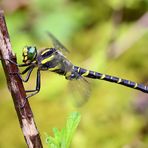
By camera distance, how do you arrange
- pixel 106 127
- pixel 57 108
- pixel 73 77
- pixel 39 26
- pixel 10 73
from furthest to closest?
1. pixel 39 26
2. pixel 57 108
3. pixel 106 127
4. pixel 73 77
5. pixel 10 73

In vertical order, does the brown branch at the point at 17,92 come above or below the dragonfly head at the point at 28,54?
above

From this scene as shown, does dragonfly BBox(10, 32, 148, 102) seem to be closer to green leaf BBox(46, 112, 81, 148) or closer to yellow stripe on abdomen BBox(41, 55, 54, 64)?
yellow stripe on abdomen BBox(41, 55, 54, 64)

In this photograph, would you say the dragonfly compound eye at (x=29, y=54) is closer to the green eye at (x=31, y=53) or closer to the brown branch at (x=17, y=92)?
the green eye at (x=31, y=53)

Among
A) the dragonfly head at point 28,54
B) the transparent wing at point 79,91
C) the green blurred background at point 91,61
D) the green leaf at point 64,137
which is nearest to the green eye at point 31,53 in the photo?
the dragonfly head at point 28,54

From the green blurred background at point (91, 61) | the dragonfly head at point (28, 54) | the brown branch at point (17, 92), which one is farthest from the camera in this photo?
the green blurred background at point (91, 61)

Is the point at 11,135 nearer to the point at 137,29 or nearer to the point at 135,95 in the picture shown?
the point at 135,95

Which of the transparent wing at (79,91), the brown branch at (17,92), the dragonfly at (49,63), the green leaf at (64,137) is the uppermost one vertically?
the brown branch at (17,92)

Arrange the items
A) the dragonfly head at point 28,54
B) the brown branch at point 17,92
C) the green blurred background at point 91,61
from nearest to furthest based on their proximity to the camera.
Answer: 1. the brown branch at point 17,92
2. the dragonfly head at point 28,54
3. the green blurred background at point 91,61

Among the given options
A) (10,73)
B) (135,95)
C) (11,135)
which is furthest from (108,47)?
(10,73)
